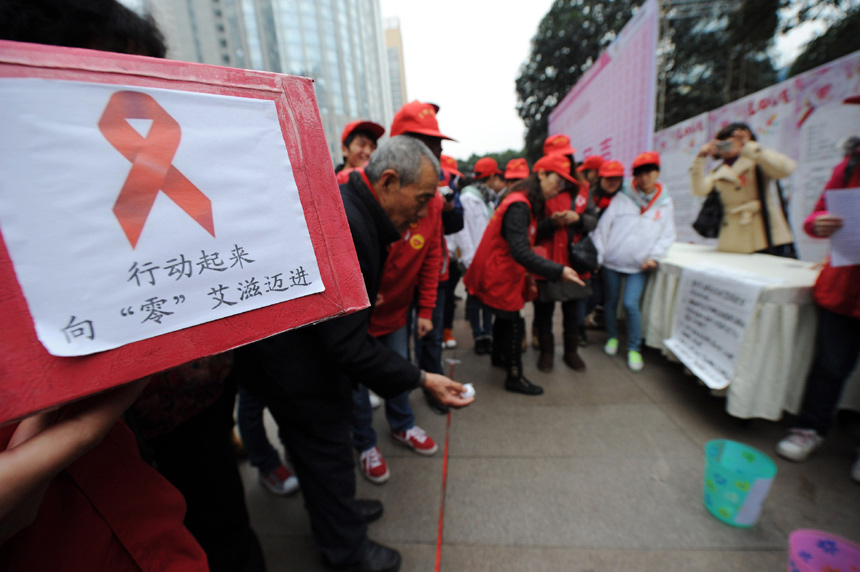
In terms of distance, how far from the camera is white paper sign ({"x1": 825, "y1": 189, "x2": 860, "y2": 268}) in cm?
161

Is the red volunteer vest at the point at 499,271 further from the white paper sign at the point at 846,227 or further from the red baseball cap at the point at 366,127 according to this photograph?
the white paper sign at the point at 846,227

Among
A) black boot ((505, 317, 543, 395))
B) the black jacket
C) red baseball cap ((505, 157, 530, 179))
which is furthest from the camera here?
red baseball cap ((505, 157, 530, 179))

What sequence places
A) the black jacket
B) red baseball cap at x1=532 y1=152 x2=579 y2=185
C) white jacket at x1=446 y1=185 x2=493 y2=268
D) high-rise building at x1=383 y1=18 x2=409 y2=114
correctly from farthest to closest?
high-rise building at x1=383 y1=18 x2=409 y2=114 → white jacket at x1=446 y1=185 x2=493 y2=268 → red baseball cap at x1=532 y1=152 x2=579 y2=185 → the black jacket

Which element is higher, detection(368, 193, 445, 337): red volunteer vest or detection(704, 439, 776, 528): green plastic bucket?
detection(368, 193, 445, 337): red volunteer vest

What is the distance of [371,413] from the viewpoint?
80.3 inches

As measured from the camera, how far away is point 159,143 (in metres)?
0.46

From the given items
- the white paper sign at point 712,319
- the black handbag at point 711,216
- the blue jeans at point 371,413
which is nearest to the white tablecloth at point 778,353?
the white paper sign at point 712,319

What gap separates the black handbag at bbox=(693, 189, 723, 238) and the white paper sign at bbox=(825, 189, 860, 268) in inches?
52.7

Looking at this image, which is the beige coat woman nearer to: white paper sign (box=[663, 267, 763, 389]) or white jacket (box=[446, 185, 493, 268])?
white paper sign (box=[663, 267, 763, 389])

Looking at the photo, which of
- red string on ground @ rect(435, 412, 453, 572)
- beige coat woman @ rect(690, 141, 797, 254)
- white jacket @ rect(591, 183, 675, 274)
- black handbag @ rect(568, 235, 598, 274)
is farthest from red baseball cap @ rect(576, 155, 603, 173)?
red string on ground @ rect(435, 412, 453, 572)

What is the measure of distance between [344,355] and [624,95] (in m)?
6.65

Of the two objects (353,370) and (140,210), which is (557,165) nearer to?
(353,370)

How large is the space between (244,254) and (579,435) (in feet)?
7.88

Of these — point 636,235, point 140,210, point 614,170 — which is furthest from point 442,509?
point 614,170
